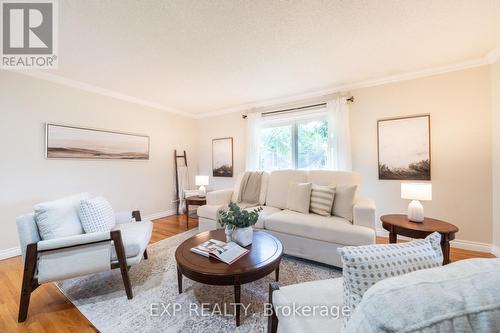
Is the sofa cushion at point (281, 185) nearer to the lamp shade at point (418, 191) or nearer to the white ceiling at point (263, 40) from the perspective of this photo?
the lamp shade at point (418, 191)

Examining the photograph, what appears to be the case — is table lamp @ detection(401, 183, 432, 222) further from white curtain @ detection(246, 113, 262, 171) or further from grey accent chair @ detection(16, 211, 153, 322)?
grey accent chair @ detection(16, 211, 153, 322)

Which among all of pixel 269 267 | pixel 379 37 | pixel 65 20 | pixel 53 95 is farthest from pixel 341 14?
pixel 53 95

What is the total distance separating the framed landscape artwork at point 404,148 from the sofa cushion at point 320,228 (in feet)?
4.26

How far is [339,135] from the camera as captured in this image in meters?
3.21

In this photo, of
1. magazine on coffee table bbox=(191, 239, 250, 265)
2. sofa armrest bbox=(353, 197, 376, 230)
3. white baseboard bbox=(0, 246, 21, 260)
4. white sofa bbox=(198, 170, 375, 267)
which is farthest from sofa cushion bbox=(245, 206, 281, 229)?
white baseboard bbox=(0, 246, 21, 260)

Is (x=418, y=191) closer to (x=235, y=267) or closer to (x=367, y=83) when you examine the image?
(x=367, y=83)

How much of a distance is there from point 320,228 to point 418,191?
1.11 metres

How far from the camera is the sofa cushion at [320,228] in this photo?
196cm

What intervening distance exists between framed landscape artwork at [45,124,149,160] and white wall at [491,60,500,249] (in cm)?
507

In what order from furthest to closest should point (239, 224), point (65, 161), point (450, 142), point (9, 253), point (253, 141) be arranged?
1. point (253, 141)
2. point (65, 161)
3. point (450, 142)
4. point (9, 253)
5. point (239, 224)

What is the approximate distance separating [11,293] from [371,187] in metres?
4.24

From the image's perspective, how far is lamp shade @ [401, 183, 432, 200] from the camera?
6.83 feet

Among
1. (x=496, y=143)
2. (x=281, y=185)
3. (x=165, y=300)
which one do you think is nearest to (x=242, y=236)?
(x=165, y=300)

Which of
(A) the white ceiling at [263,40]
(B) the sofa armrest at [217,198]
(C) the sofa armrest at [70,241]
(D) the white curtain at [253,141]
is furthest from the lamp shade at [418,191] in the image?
(C) the sofa armrest at [70,241]
